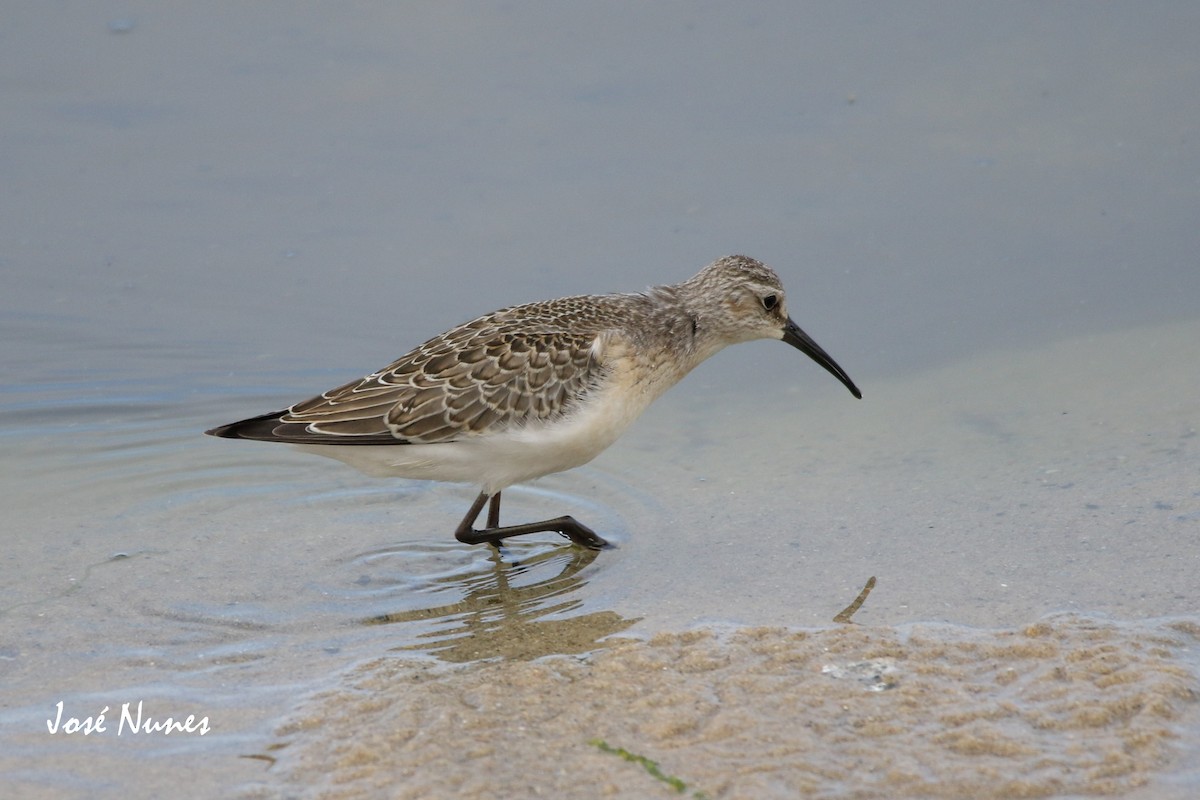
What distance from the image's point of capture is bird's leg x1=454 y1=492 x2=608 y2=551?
6723 mm

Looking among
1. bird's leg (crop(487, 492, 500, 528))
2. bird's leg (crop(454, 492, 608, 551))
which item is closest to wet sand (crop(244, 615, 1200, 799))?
bird's leg (crop(454, 492, 608, 551))

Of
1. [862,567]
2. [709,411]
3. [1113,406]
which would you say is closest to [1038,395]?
[1113,406]

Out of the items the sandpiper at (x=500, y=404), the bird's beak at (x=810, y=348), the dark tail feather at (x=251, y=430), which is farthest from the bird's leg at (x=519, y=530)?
the bird's beak at (x=810, y=348)

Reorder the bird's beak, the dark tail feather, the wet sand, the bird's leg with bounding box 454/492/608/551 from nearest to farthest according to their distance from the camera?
the wet sand, the dark tail feather, the bird's leg with bounding box 454/492/608/551, the bird's beak

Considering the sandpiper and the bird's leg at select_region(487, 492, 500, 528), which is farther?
the bird's leg at select_region(487, 492, 500, 528)

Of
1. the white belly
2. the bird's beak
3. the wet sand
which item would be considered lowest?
the wet sand

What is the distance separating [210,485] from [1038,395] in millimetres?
4685

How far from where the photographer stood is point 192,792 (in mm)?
4504

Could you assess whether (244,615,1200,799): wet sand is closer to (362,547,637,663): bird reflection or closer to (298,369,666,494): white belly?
(362,547,637,663): bird reflection

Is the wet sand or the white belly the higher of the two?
the white belly

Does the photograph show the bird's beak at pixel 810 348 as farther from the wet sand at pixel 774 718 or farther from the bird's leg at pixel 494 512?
the wet sand at pixel 774 718

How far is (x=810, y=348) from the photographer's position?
25.2 ft

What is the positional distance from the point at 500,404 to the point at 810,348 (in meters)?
1.95

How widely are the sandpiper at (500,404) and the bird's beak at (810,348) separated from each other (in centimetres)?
91
